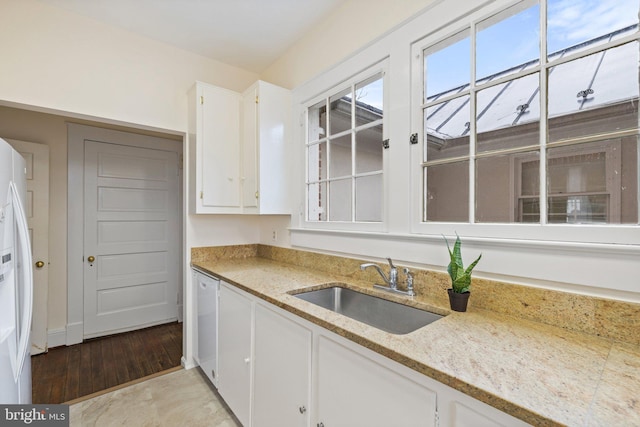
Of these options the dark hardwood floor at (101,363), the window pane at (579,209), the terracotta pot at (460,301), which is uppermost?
the window pane at (579,209)

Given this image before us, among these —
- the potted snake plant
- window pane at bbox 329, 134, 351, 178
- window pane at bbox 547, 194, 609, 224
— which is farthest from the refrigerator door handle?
window pane at bbox 547, 194, 609, 224

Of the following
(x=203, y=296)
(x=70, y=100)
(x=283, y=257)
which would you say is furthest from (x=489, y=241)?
(x=70, y=100)

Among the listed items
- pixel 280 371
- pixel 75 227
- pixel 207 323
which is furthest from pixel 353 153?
pixel 75 227

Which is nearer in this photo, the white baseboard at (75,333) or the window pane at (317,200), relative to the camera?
the window pane at (317,200)

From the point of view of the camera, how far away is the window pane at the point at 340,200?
1.95m

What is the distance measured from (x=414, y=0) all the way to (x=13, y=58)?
2388mm

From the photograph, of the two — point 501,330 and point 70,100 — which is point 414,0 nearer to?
point 501,330

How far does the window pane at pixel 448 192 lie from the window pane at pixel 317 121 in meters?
0.95

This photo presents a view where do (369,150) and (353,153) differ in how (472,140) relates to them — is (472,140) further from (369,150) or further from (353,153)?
(353,153)

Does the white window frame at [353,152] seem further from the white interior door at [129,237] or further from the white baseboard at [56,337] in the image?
the white baseboard at [56,337]

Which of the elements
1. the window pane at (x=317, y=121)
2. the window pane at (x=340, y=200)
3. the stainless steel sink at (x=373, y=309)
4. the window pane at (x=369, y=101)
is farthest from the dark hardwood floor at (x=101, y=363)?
the window pane at (x=369, y=101)

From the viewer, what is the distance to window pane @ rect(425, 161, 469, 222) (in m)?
1.38

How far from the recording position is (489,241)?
1205mm

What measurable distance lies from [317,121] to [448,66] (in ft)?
3.38
